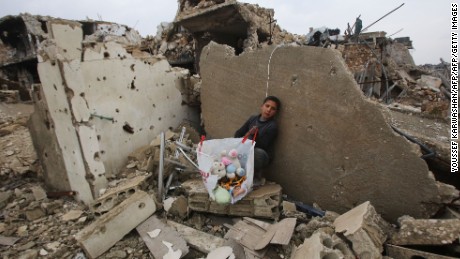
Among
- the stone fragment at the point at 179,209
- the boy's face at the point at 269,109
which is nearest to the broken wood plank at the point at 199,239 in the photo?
the stone fragment at the point at 179,209

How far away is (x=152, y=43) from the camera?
1205cm

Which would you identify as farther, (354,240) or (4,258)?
(4,258)

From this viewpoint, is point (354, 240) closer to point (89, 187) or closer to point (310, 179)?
point (310, 179)

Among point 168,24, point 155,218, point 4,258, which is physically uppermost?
point 168,24

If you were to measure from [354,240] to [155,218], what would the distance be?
1.99 meters

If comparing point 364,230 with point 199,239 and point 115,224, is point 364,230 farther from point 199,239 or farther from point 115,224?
point 115,224

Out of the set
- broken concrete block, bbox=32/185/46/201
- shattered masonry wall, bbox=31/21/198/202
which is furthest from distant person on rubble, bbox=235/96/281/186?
broken concrete block, bbox=32/185/46/201

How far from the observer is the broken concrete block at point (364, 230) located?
76.6 inches

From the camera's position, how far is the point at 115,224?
2668 millimetres

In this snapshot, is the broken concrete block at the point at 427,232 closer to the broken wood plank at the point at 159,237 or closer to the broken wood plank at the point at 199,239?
the broken wood plank at the point at 199,239

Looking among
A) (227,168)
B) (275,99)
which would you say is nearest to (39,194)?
(227,168)

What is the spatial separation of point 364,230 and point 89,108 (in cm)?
329

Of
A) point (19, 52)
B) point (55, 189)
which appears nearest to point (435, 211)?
point (55, 189)

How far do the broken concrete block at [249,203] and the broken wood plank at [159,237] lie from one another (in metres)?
0.38
